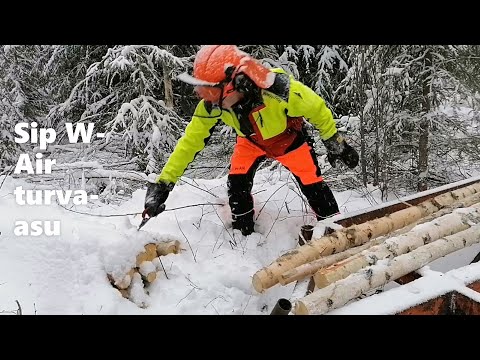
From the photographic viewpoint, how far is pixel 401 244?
327 cm

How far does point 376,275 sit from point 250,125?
174 cm

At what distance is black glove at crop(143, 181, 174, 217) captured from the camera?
4.03 m

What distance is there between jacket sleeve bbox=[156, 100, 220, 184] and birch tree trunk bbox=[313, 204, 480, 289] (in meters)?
1.74

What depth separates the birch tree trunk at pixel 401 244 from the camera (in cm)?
293

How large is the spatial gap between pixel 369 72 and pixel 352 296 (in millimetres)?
4464

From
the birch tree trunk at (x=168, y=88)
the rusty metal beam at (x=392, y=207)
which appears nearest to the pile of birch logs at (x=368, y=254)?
the rusty metal beam at (x=392, y=207)

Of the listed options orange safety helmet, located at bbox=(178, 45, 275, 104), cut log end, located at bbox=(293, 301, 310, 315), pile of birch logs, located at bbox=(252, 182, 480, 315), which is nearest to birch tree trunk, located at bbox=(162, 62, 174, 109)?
orange safety helmet, located at bbox=(178, 45, 275, 104)

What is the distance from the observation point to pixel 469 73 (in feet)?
23.0

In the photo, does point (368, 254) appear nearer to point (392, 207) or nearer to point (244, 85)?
point (392, 207)

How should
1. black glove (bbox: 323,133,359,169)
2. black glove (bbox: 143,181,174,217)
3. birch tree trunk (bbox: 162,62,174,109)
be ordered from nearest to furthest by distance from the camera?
black glove (bbox: 143,181,174,217) < black glove (bbox: 323,133,359,169) < birch tree trunk (bbox: 162,62,174,109)

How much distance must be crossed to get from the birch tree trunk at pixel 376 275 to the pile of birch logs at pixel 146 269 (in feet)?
4.66

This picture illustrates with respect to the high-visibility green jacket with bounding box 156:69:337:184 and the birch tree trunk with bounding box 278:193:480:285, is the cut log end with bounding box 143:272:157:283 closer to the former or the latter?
the high-visibility green jacket with bounding box 156:69:337:184

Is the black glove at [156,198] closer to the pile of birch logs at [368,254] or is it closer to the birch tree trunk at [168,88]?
the pile of birch logs at [368,254]
